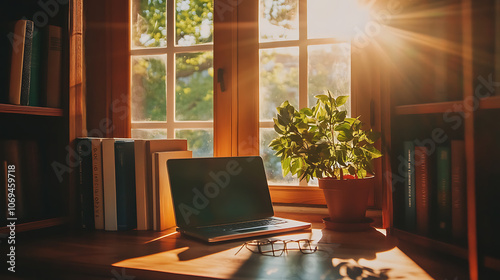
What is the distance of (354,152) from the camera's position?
4.42 ft

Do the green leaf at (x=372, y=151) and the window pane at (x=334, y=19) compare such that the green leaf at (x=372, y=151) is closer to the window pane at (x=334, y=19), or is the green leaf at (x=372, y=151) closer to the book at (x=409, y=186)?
the book at (x=409, y=186)

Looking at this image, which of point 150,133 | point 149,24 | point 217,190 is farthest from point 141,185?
point 149,24

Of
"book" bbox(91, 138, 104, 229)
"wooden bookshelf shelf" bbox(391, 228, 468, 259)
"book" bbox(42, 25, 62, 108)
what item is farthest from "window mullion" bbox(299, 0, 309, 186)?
"book" bbox(42, 25, 62, 108)

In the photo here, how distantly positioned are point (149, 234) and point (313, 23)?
3.32ft

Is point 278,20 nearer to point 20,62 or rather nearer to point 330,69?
point 330,69

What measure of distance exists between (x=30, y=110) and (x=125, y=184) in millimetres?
391

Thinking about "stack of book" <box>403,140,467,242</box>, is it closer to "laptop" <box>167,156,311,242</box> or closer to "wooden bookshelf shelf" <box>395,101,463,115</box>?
"wooden bookshelf shelf" <box>395,101,463,115</box>

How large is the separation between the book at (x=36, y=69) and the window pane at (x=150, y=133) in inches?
19.9

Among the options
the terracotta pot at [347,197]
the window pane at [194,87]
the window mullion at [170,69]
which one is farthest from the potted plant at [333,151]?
the window mullion at [170,69]

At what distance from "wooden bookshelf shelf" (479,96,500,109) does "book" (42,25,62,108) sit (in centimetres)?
133

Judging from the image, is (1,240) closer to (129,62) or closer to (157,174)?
(157,174)

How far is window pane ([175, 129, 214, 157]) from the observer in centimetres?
179

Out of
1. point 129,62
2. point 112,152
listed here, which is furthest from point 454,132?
point 129,62

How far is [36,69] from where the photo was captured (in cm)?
143
